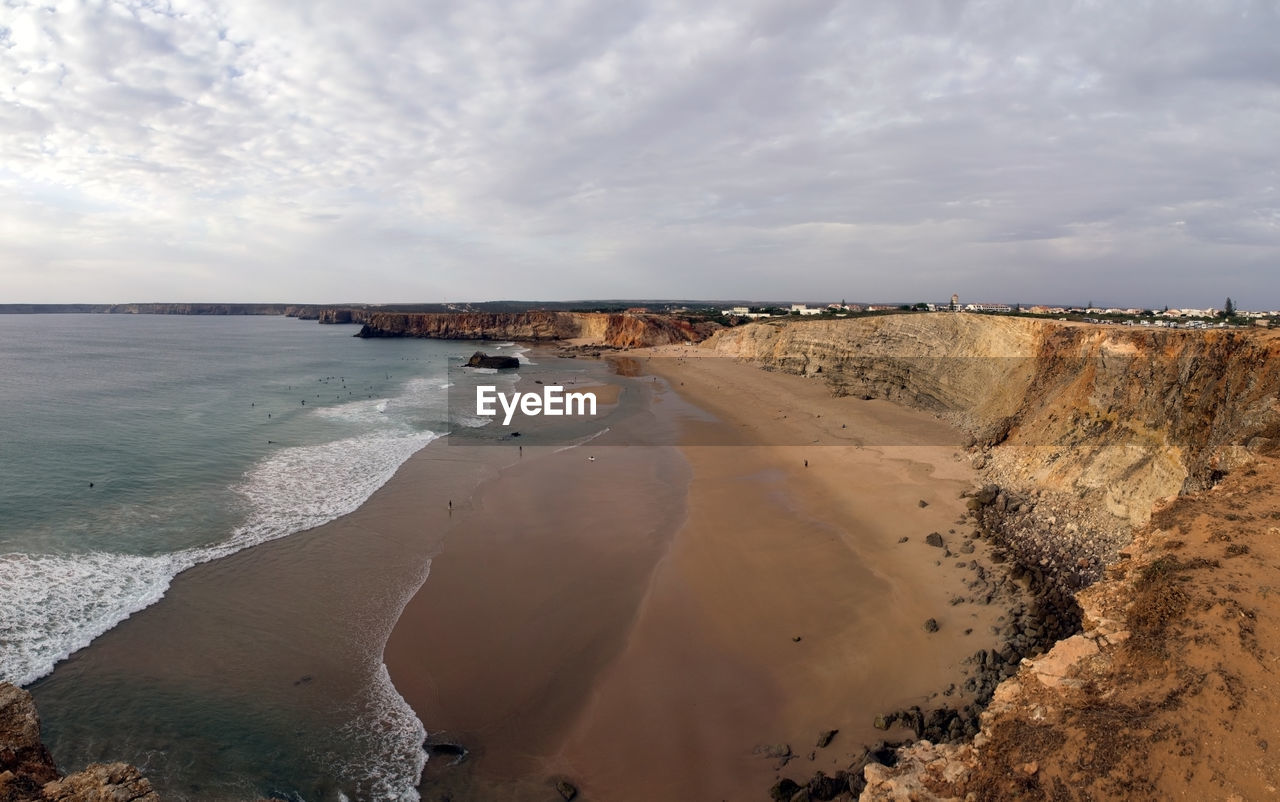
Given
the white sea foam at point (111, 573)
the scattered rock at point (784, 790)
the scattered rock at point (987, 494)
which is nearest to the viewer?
the scattered rock at point (784, 790)

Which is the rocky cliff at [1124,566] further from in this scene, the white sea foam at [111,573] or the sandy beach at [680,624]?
the white sea foam at [111,573]

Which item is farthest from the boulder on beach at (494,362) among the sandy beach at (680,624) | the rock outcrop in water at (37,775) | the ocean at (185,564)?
the rock outcrop in water at (37,775)

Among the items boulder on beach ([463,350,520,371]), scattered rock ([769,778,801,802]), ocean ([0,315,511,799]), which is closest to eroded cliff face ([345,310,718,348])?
boulder on beach ([463,350,520,371])

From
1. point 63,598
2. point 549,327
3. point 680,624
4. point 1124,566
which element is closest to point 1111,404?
point 1124,566

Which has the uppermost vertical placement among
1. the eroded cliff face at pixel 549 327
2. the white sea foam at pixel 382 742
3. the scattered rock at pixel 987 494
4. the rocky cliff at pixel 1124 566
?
the eroded cliff face at pixel 549 327

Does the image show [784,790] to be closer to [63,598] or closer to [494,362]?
[63,598]

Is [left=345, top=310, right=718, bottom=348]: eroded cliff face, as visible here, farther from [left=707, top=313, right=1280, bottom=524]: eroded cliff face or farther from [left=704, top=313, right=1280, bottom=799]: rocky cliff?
[left=704, top=313, right=1280, bottom=799]: rocky cliff
